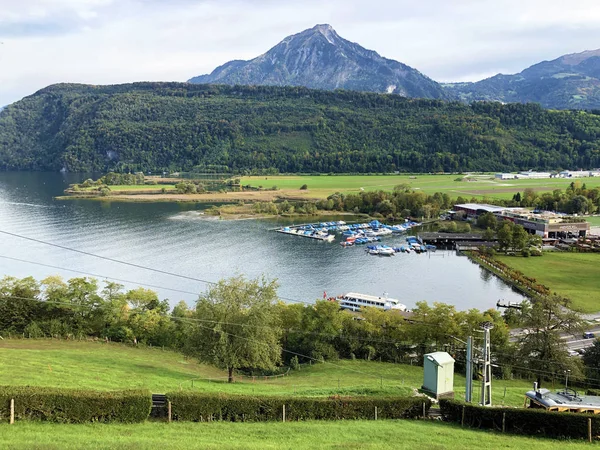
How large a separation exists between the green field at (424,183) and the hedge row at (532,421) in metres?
78.1

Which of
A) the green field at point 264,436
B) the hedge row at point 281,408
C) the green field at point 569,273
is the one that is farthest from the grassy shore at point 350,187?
the green field at point 264,436

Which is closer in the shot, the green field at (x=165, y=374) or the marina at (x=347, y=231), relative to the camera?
the green field at (x=165, y=374)

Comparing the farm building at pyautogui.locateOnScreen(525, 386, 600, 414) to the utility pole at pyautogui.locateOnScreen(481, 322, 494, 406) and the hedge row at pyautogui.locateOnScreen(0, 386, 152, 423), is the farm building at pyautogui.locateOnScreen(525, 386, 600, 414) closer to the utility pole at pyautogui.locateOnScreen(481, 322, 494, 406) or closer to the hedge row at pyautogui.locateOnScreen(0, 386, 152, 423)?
the utility pole at pyautogui.locateOnScreen(481, 322, 494, 406)

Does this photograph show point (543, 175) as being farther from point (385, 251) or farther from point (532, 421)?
point (532, 421)

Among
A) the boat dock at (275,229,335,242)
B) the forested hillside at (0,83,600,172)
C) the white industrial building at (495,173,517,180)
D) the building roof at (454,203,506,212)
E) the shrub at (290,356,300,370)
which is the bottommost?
the shrub at (290,356,300,370)

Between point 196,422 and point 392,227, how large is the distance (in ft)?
191

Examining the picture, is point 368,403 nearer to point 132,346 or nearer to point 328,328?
point 328,328

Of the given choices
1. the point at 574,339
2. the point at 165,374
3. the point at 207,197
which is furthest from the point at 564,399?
the point at 207,197

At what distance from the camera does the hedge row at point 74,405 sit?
11.0 m

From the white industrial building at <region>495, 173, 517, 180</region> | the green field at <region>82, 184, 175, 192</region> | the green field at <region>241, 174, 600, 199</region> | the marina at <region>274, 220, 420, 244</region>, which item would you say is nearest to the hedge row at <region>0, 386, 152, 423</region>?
the marina at <region>274, 220, 420, 244</region>

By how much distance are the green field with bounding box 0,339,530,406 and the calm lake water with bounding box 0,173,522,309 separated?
13.3m

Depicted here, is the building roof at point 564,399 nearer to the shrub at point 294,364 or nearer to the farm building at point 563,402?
the farm building at point 563,402

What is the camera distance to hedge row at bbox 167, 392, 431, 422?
1223 centimetres

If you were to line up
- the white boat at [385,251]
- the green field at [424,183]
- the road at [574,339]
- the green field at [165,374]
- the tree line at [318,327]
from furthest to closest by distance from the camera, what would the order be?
the green field at [424,183]
the white boat at [385,251]
the road at [574,339]
the tree line at [318,327]
the green field at [165,374]
